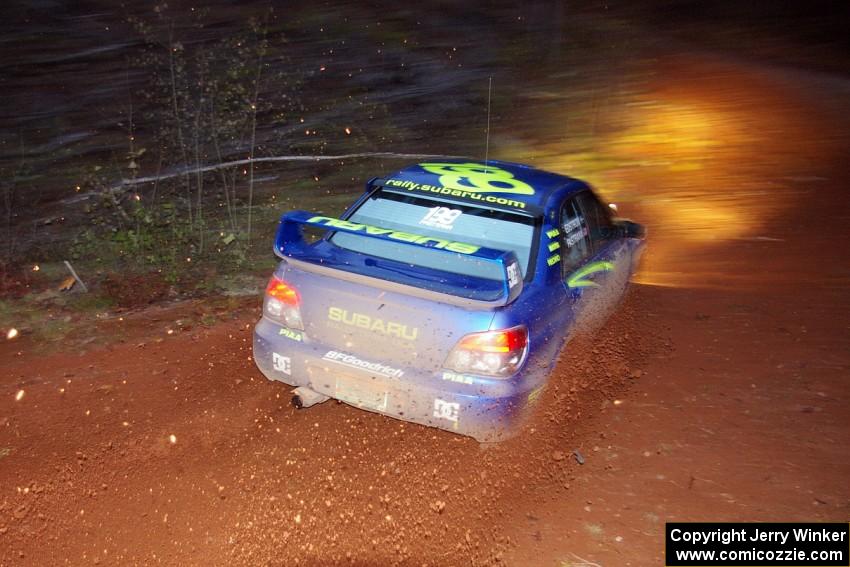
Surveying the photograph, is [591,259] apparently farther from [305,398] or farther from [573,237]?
[305,398]

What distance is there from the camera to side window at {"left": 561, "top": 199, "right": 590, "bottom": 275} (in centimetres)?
452

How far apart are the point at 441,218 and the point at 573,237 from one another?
904mm

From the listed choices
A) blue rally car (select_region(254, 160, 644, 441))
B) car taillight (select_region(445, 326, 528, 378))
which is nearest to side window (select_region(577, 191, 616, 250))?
blue rally car (select_region(254, 160, 644, 441))

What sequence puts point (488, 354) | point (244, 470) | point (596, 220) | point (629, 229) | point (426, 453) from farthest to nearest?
1. point (629, 229)
2. point (596, 220)
3. point (426, 453)
4. point (244, 470)
5. point (488, 354)

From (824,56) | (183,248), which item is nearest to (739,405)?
(183,248)

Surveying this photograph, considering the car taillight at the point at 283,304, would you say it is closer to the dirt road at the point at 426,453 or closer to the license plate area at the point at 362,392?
the license plate area at the point at 362,392

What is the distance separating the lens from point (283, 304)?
4031 millimetres

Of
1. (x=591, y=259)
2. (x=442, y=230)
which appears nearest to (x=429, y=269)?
(x=442, y=230)

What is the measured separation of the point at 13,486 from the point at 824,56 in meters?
20.4

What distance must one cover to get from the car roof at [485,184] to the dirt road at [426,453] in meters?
1.04

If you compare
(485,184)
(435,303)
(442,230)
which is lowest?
(435,303)

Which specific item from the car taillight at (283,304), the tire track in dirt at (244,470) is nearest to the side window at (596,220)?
the tire track in dirt at (244,470)

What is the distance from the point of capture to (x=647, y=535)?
140 inches

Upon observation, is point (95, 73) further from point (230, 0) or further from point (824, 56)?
point (824, 56)
